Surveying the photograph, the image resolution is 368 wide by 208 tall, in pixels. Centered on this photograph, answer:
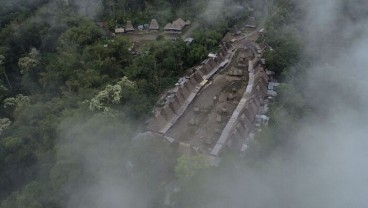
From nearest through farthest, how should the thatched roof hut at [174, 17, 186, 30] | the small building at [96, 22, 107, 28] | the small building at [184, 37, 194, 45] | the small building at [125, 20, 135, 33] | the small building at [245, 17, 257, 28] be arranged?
1. the small building at [184, 37, 194, 45]
2. the small building at [245, 17, 257, 28]
3. the thatched roof hut at [174, 17, 186, 30]
4. the small building at [125, 20, 135, 33]
5. the small building at [96, 22, 107, 28]

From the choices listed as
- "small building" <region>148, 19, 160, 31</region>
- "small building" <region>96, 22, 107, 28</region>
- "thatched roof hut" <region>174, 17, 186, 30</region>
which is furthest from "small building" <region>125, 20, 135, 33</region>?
"thatched roof hut" <region>174, 17, 186, 30</region>

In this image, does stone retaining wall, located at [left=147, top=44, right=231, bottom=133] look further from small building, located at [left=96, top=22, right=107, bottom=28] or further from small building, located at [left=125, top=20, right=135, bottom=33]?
small building, located at [left=96, top=22, right=107, bottom=28]

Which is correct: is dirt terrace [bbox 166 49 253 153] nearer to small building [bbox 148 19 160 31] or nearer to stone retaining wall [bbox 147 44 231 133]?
stone retaining wall [bbox 147 44 231 133]

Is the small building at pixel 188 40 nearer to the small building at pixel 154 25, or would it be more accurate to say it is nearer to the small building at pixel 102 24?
the small building at pixel 154 25

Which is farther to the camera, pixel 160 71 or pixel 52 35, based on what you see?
pixel 52 35

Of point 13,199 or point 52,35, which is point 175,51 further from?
point 13,199

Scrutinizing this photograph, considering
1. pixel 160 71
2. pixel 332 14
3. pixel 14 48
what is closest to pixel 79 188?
pixel 160 71

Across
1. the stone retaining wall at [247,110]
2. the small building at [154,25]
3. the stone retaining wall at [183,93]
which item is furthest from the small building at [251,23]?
the small building at [154,25]

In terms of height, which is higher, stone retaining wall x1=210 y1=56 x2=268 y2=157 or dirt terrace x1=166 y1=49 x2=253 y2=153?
stone retaining wall x1=210 y1=56 x2=268 y2=157

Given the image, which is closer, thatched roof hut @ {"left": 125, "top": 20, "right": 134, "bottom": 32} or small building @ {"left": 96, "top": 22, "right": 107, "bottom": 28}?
thatched roof hut @ {"left": 125, "top": 20, "right": 134, "bottom": 32}

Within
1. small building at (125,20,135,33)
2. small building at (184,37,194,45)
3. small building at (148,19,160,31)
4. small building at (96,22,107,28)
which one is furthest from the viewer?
small building at (96,22,107,28)

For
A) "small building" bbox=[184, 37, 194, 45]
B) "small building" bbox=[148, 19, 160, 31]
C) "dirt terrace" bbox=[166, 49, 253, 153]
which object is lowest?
"dirt terrace" bbox=[166, 49, 253, 153]
